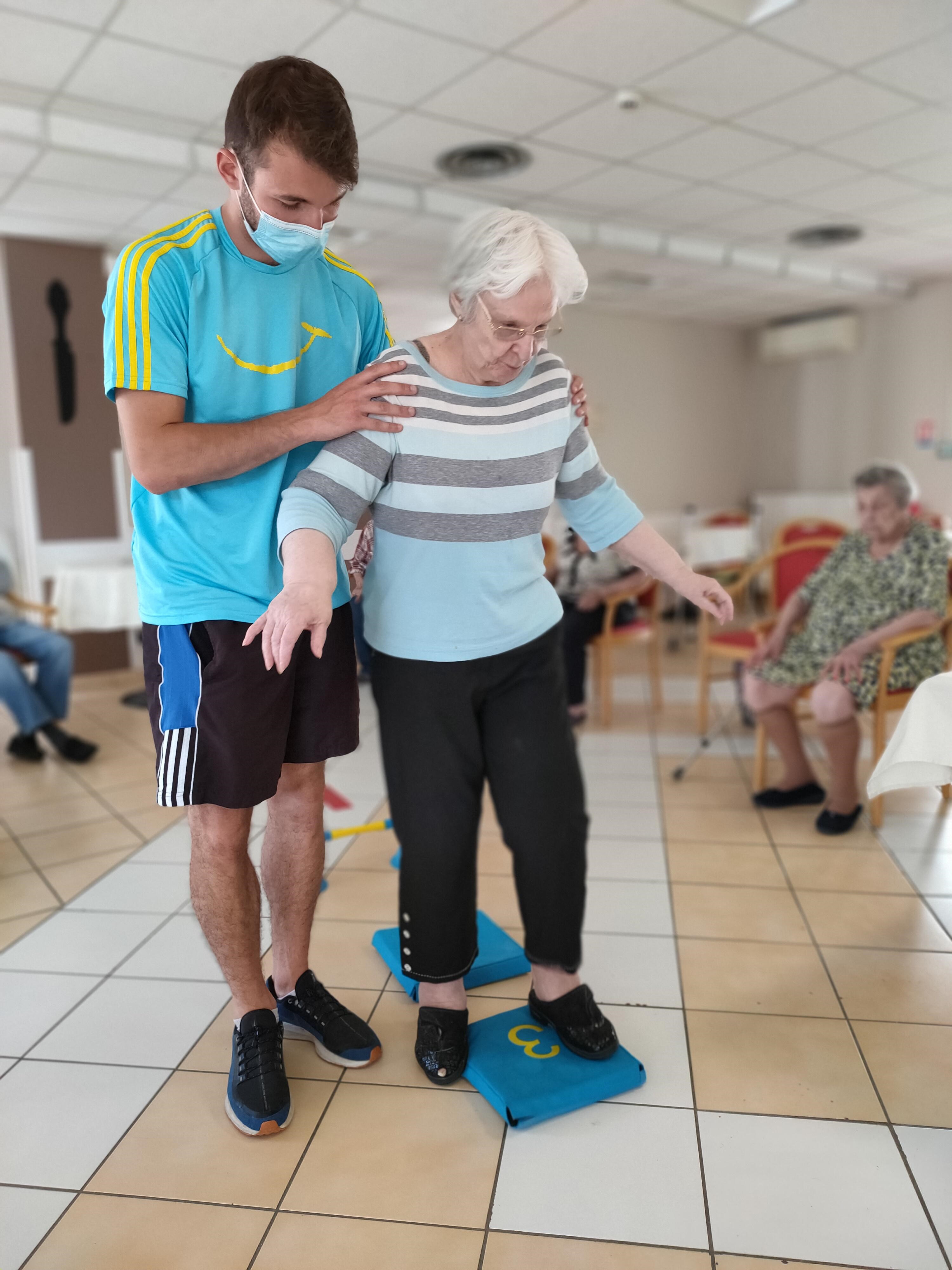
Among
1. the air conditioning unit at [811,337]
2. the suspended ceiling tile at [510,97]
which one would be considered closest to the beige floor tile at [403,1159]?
the suspended ceiling tile at [510,97]

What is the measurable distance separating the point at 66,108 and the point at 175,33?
3.00ft

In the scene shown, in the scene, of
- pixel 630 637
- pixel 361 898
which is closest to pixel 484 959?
pixel 361 898

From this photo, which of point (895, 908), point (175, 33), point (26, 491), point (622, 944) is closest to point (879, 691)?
point (895, 908)

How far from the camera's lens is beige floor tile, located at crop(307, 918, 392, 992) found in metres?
2.00

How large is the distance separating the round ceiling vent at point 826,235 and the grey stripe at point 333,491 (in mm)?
5145

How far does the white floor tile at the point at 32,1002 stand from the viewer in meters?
1.83

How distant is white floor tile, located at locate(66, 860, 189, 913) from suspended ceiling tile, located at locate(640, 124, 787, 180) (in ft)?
12.2

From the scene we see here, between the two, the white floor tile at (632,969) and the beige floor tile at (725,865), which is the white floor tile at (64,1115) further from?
the beige floor tile at (725,865)

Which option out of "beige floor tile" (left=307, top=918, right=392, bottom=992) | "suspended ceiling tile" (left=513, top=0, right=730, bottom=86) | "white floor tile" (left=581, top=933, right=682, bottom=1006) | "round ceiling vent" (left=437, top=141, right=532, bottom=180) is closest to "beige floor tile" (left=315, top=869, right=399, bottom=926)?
"beige floor tile" (left=307, top=918, right=392, bottom=992)

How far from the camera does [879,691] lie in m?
2.87

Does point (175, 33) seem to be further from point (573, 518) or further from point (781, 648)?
point (781, 648)

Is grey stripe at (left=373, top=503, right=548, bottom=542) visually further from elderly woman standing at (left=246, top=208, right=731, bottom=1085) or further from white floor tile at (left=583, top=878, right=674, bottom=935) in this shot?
white floor tile at (left=583, top=878, right=674, bottom=935)

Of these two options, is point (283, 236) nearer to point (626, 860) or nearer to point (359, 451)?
point (359, 451)

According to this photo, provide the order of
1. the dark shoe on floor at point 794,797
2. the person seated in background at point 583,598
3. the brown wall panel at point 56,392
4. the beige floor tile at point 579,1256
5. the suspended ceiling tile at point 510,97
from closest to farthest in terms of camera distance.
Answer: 1. the beige floor tile at point 579,1256
2. the dark shoe on floor at point 794,797
3. the suspended ceiling tile at point 510,97
4. the person seated in background at point 583,598
5. the brown wall panel at point 56,392
